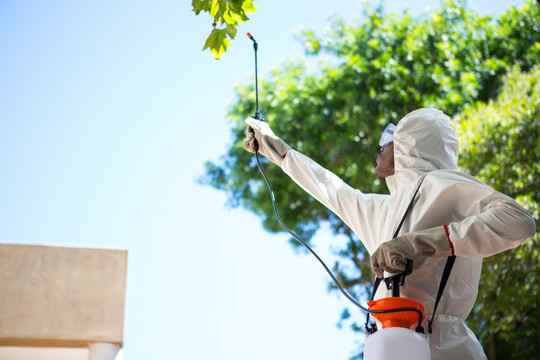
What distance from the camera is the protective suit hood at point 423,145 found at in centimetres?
312

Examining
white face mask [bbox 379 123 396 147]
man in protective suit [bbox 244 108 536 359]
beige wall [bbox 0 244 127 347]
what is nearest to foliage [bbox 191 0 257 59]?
man in protective suit [bbox 244 108 536 359]

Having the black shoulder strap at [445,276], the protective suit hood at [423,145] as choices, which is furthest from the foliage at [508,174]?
the black shoulder strap at [445,276]

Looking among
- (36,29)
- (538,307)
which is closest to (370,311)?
(538,307)

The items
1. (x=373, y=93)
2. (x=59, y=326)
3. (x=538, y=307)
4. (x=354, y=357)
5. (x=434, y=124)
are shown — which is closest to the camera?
(x=434, y=124)

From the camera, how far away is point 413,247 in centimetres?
271

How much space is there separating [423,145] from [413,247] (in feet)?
1.82

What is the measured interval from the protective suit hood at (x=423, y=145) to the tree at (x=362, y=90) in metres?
9.68

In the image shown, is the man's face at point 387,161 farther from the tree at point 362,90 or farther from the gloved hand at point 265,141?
the tree at point 362,90

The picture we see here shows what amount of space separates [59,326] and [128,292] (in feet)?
2.67

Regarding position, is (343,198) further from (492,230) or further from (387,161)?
(492,230)

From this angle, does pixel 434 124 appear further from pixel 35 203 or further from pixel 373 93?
pixel 35 203

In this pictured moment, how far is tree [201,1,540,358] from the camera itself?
13141mm

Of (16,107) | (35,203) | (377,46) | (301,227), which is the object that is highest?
(16,107)

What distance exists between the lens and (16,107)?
137 feet
